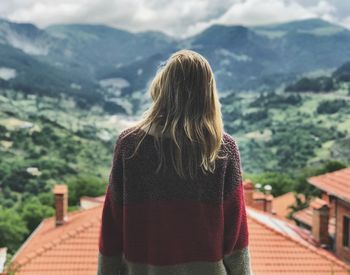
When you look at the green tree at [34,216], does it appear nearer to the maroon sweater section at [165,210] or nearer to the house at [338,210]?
the house at [338,210]

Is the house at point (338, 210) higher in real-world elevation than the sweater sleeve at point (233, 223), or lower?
lower

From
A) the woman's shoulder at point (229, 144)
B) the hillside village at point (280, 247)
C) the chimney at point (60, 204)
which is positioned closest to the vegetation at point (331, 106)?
the hillside village at point (280, 247)

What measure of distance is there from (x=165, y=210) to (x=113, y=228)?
0.88ft

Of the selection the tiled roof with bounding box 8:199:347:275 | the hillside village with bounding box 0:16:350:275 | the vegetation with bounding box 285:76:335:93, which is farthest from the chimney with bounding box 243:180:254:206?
the vegetation with bounding box 285:76:335:93

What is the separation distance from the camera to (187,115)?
232cm

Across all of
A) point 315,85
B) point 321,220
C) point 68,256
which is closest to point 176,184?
point 68,256

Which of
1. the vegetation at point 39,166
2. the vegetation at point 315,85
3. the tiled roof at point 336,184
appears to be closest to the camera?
the tiled roof at point 336,184

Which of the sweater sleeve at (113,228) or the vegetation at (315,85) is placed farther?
the vegetation at (315,85)

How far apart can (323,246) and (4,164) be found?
8670cm

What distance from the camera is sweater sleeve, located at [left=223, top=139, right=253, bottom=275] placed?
2.38 metres

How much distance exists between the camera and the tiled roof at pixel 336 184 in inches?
556

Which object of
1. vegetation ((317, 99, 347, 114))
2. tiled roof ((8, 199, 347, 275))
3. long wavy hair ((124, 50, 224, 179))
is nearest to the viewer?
long wavy hair ((124, 50, 224, 179))

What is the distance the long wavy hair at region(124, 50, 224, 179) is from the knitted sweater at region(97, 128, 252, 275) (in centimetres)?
5

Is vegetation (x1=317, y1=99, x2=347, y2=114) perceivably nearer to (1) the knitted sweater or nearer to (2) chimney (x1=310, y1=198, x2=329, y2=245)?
(2) chimney (x1=310, y1=198, x2=329, y2=245)
